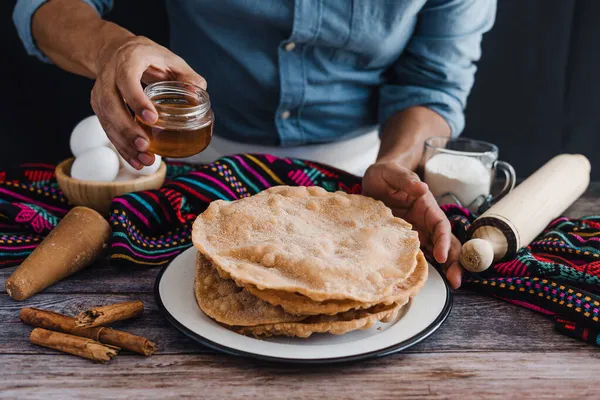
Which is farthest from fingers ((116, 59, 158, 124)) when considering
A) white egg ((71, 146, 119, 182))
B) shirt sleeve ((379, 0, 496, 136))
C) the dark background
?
the dark background

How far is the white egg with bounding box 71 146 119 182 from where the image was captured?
1.63 metres

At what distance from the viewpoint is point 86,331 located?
1.14 metres

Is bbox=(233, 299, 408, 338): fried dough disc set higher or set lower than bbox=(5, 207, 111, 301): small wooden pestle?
higher

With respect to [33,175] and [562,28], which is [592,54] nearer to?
[562,28]

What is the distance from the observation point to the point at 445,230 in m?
1.36

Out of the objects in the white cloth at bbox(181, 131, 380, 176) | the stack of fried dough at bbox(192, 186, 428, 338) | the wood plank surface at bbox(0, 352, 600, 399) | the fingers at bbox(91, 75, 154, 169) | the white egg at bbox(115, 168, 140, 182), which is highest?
the fingers at bbox(91, 75, 154, 169)

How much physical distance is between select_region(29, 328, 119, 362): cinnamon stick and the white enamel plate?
0.12 meters

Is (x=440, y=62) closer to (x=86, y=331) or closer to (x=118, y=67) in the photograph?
(x=118, y=67)

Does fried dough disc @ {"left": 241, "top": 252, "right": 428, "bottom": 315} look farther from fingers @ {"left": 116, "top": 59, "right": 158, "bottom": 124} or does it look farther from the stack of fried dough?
fingers @ {"left": 116, "top": 59, "right": 158, "bottom": 124}

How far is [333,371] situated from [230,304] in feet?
0.69

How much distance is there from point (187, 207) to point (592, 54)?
190 cm

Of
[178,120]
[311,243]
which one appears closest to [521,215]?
[311,243]

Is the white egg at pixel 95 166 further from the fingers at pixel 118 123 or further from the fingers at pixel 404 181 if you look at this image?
the fingers at pixel 404 181

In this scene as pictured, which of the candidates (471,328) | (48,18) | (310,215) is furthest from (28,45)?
(471,328)
